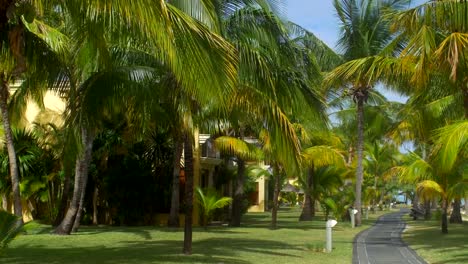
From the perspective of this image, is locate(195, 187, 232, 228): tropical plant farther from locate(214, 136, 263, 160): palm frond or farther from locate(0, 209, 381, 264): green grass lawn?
locate(0, 209, 381, 264): green grass lawn

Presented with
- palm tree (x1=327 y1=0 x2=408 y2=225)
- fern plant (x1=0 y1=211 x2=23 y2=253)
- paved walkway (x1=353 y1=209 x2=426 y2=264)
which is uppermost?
palm tree (x1=327 y1=0 x2=408 y2=225)

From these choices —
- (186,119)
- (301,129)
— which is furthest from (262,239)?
(186,119)

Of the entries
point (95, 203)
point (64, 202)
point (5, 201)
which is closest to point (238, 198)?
point (95, 203)

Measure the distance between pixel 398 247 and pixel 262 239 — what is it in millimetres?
4335

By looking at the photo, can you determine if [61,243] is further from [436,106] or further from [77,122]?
[436,106]

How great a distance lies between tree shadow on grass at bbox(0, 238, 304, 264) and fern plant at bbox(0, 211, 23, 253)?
4240 mm

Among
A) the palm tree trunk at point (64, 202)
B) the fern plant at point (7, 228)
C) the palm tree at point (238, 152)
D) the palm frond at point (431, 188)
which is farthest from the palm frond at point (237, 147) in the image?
the fern plant at point (7, 228)

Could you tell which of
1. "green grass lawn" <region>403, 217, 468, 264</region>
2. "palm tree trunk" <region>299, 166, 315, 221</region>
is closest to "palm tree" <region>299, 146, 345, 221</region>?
"palm tree trunk" <region>299, 166, 315, 221</region>

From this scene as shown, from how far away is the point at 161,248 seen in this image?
1560cm

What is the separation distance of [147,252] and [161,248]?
1080 millimetres

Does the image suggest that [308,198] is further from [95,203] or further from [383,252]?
[383,252]

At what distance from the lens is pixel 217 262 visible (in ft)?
42.0

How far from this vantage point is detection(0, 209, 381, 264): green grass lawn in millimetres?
13257

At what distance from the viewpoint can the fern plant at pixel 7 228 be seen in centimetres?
820
